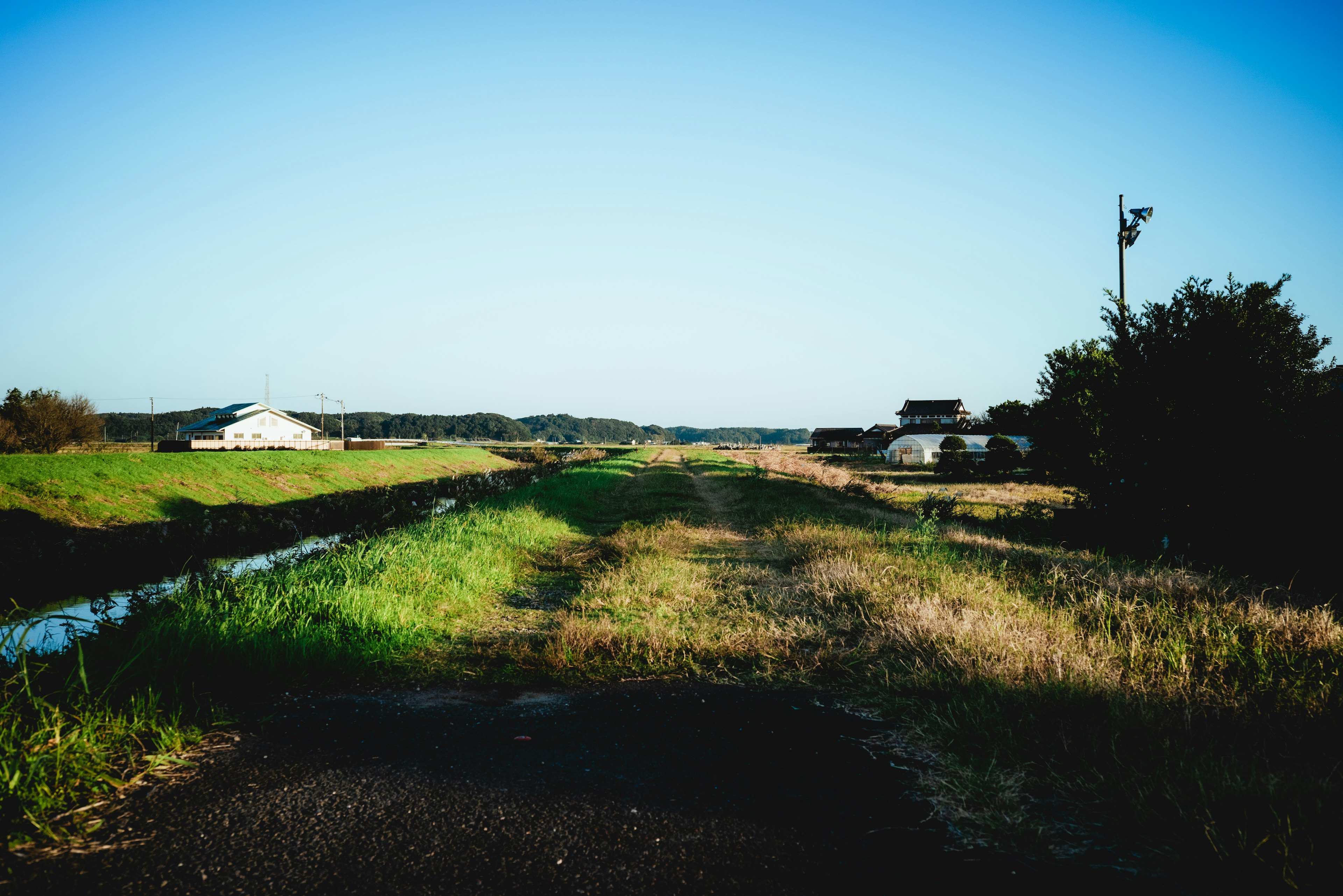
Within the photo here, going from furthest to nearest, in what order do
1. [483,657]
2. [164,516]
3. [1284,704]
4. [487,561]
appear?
[164,516]
[487,561]
[483,657]
[1284,704]

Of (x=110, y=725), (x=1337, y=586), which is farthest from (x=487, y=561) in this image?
(x=1337, y=586)

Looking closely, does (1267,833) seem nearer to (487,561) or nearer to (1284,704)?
(1284,704)

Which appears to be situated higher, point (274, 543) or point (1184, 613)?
point (1184, 613)

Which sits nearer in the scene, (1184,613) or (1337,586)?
(1184,613)

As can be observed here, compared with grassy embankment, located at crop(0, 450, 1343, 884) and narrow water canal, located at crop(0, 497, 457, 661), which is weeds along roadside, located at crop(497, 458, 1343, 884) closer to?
grassy embankment, located at crop(0, 450, 1343, 884)

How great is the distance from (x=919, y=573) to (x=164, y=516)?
24823 mm

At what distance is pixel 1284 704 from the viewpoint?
499 cm

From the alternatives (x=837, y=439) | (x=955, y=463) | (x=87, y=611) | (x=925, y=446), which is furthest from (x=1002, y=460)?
(x=837, y=439)

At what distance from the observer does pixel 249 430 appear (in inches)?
3022

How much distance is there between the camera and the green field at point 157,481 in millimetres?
19625

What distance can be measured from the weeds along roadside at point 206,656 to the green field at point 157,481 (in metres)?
14.5

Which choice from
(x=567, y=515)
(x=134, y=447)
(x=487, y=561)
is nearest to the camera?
(x=487, y=561)

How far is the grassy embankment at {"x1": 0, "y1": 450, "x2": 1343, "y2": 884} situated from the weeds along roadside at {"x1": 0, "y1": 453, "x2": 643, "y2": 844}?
0.10 ft

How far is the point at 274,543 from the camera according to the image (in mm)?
21188
